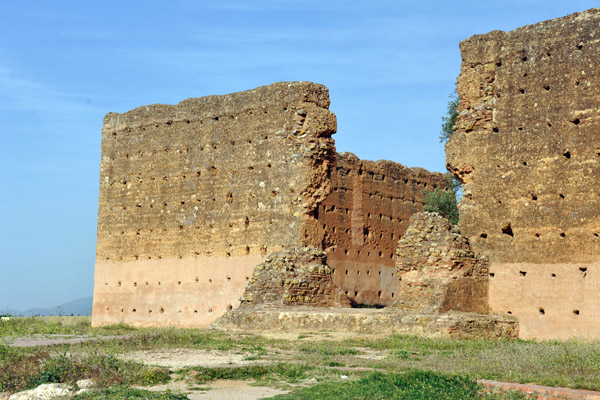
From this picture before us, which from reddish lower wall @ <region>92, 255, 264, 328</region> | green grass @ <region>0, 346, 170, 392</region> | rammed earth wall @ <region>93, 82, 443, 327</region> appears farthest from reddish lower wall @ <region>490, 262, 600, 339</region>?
green grass @ <region>0, 346, 170, 392</region>

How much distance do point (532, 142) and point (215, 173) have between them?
29.8 feet

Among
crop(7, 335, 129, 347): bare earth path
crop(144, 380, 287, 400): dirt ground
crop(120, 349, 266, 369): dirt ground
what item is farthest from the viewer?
crop(7, 335, 129, 347): bare earth path

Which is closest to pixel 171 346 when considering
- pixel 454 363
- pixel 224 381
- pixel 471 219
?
pixel 224 381

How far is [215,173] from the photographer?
22.0 m

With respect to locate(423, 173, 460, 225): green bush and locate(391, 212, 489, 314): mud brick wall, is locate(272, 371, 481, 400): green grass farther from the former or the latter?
locate(423, 173, 460, 225): green bush

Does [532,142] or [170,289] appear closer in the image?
[532,142]

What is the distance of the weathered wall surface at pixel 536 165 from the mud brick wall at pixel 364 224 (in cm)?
436

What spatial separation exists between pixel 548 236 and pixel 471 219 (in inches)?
68.2

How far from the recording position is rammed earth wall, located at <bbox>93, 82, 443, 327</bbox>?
66.7 feet

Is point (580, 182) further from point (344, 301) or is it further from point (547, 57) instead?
point (344, 301)

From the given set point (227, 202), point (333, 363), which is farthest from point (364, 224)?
point (333, 363)

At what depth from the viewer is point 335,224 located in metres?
20.7

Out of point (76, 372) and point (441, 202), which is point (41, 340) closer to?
point (76, 372)

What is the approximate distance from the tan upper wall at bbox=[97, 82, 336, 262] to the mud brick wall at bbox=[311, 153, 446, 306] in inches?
32.8
